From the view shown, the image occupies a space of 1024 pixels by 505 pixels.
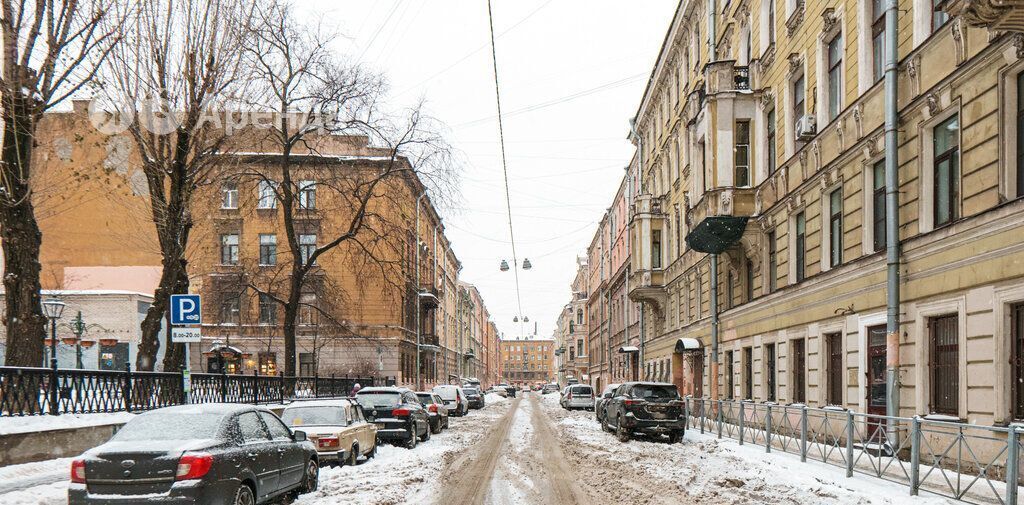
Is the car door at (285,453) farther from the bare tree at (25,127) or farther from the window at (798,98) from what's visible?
the window at (798,98)

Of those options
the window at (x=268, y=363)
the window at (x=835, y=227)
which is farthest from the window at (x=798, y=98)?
the window at (x=268, y=363)

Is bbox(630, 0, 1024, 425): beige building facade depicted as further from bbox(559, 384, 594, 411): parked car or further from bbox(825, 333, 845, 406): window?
bbox(559, 384, 594, 411): parked car

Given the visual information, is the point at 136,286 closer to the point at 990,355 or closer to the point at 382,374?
the point at 382,374

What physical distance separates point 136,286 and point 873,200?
43566 mm

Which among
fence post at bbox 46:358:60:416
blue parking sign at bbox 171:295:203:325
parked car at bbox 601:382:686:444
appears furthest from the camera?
parked car at bbox 601:382:686:444

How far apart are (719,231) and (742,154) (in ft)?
9.21

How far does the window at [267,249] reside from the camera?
49.8m

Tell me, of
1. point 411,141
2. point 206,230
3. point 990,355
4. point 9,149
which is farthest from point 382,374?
point 990,355

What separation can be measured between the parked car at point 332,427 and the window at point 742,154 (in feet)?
49.8

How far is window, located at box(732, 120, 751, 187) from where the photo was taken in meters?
25.8

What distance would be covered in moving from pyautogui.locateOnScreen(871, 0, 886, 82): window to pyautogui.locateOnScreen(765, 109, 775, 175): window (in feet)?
23.0

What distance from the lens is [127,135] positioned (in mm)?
18484

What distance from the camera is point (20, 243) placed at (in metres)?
15.1

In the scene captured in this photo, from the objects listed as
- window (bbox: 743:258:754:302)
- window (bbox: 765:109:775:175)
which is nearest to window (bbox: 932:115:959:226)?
window (bbox: 765:109:775:175)
